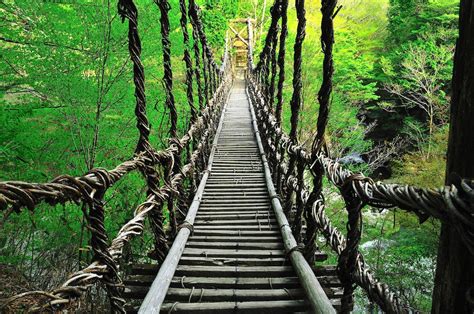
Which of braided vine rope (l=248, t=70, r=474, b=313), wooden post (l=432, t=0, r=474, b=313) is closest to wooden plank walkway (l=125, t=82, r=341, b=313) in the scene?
braided vine rope (l=248, t=70, r=474, b=313)

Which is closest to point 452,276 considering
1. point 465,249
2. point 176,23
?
point 465,249

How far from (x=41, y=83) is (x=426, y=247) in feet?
29.9

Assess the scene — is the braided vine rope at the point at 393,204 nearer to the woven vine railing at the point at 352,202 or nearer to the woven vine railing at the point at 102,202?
the woven vine railing at the point at 352,202

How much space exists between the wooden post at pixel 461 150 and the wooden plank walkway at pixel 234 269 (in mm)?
1335

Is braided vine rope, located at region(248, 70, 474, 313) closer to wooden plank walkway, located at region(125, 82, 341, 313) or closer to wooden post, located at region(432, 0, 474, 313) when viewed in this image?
wooden post, located at region(432, 0, 474, 313)

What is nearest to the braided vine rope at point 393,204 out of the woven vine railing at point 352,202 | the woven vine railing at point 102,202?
the woven vine railing at point 352,202

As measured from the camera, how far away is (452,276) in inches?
32.3

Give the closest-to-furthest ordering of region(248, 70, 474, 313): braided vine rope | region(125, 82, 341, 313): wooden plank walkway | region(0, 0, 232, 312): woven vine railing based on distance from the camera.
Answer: region(248, 70, 474, 313): braided vine rope, region(0, 0, 232, 312): woven vine railing, region(125, 82, 341, 313): wooden plank walkway

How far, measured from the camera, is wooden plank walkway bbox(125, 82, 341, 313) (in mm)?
2088

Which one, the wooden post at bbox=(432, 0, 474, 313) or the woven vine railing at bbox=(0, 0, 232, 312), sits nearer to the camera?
the wooden post at bbox=(432, 0, 474, 313)

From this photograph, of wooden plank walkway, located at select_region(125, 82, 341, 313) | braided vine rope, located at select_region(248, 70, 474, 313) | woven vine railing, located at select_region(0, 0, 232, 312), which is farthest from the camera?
wooden plank walkway, located at select_region(125, 82, 341, 313)

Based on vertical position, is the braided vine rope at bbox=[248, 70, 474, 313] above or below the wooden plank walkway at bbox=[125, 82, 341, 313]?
above

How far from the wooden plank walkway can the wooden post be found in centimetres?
134

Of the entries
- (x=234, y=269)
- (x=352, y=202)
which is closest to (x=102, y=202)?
(x=352, y=202)
